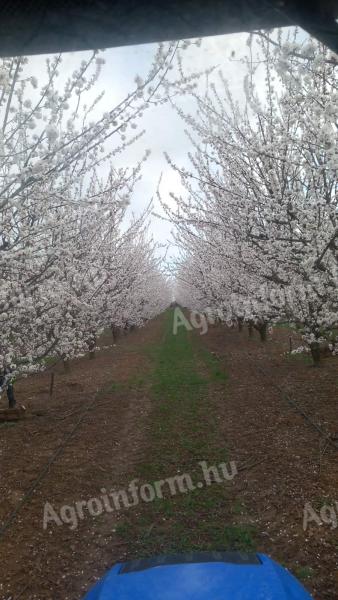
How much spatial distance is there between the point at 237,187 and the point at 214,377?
7.28m

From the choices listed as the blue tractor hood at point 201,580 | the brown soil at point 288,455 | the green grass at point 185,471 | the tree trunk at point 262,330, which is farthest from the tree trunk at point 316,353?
the blue tractor hood at point 201,580

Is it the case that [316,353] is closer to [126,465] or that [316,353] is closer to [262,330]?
[262,330]

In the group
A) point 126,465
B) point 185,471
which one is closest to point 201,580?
point 185,471

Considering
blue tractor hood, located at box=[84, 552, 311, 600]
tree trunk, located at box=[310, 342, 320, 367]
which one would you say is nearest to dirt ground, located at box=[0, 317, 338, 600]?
tree trunk, located at box=[310, 342, 320, 367]

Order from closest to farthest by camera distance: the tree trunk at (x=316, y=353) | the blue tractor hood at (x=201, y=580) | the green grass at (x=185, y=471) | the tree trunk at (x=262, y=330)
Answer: the blue tractor hood at (x=201, y=580) → the green grass at (x=185, y=471) → the tree trunk at (x=316, y=353) → the tree trunk at (x=262, y=330)

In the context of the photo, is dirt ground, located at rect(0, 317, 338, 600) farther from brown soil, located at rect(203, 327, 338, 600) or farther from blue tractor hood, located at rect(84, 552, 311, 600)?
blue tractor hood, located at rect(84, 552, 311, 600)

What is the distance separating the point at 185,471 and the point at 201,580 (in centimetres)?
492

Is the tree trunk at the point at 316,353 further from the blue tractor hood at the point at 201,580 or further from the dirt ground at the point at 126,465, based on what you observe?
the blue tractor hood at the point at 201,580

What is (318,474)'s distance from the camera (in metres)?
6.32

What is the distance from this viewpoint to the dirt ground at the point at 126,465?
471 centimetres

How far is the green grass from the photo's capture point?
507 cm

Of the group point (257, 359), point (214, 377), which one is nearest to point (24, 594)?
point (214, 377)

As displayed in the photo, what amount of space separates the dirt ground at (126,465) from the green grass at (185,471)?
0.60ft

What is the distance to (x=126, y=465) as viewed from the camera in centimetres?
751
